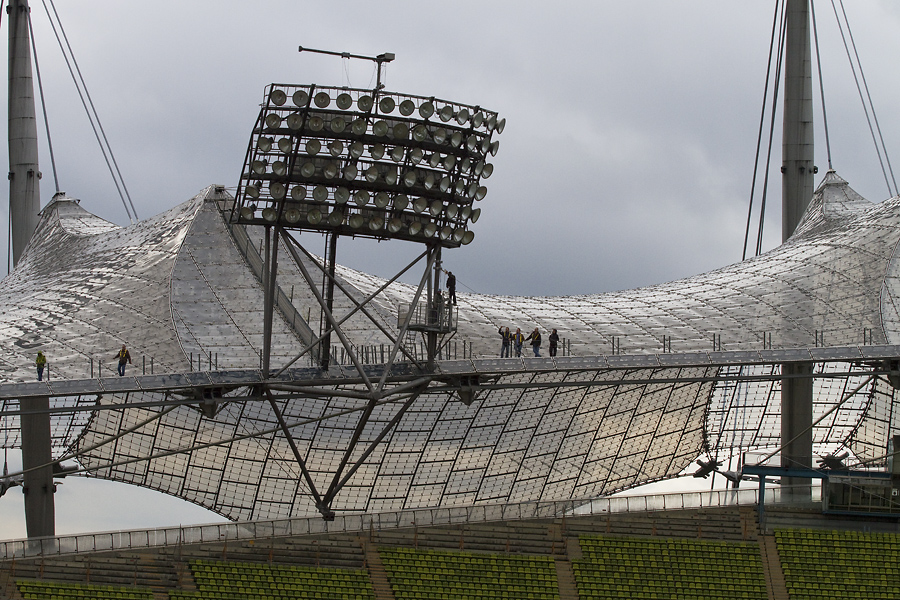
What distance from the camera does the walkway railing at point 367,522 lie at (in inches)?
1756

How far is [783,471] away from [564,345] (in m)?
10.1

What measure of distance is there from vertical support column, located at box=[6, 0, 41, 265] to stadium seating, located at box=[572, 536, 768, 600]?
97.7 feet

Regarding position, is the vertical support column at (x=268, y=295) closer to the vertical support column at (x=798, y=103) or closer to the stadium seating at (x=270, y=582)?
the stadium seating at (x=270, y=582)

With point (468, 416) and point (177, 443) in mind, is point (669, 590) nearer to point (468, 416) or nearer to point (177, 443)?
point (468, 416)

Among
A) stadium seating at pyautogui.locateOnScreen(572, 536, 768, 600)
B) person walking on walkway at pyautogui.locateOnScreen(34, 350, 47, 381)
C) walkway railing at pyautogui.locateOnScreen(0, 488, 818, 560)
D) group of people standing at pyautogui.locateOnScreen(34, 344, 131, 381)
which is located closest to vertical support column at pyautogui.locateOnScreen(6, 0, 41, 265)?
group of people standing at pyautogui.locateOnScreen(34, 344, 131, 381)

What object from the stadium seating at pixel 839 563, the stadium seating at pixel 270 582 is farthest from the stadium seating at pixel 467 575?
the stadium seating at pixel 839 563

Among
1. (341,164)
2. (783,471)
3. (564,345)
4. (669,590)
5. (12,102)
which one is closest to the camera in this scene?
(341,164)

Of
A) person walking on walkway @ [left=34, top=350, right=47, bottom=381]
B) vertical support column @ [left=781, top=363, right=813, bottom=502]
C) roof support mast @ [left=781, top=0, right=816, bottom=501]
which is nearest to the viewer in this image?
person walking on walkway @ [left=34, top=350, right=47, bottom=381]

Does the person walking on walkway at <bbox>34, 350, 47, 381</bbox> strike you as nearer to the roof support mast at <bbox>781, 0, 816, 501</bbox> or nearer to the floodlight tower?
the floodlight tower

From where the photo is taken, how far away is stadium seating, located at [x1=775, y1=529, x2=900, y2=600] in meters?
47.2

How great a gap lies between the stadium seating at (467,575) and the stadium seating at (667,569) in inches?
58.1

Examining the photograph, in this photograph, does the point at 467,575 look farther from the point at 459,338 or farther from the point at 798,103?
the point at 798,103

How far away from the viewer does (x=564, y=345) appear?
54.5 m

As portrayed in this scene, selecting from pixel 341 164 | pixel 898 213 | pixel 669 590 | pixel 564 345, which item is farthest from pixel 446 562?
pixel 898 213
